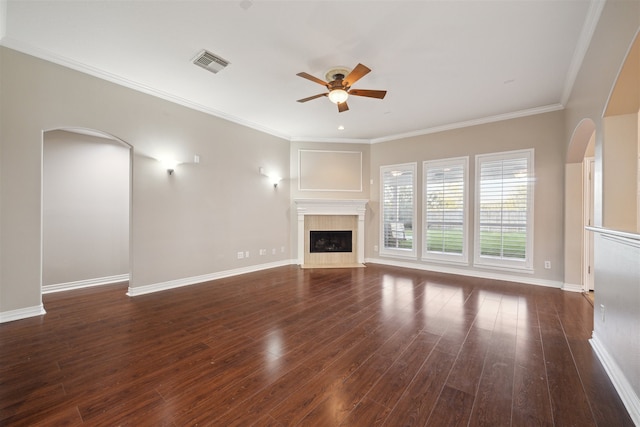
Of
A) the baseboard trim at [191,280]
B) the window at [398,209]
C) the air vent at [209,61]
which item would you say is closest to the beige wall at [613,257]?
the window at [398,209]

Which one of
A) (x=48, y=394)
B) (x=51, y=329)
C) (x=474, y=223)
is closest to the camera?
(x=48, y=394)

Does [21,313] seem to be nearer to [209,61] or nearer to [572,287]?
[209,61]

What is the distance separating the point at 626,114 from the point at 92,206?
7.20m

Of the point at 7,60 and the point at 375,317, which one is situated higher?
the point at 7,60

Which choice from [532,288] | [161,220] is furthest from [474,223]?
[161,220]

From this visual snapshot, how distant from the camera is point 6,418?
1633 millimetres

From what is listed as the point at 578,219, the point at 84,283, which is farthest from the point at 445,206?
the point at 84,283

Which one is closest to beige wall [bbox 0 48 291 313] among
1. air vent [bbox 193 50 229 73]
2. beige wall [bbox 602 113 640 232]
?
air vent [bbox 193 50 229 73]

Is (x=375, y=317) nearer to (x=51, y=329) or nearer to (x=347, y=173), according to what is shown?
(x=51, y=329)

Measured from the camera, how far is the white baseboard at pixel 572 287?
4289 mm

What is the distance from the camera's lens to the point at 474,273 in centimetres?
532

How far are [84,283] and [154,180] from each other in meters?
2.27

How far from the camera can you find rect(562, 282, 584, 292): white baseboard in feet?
14.1

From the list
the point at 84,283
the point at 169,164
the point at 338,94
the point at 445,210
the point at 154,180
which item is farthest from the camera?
the point at 445,210
